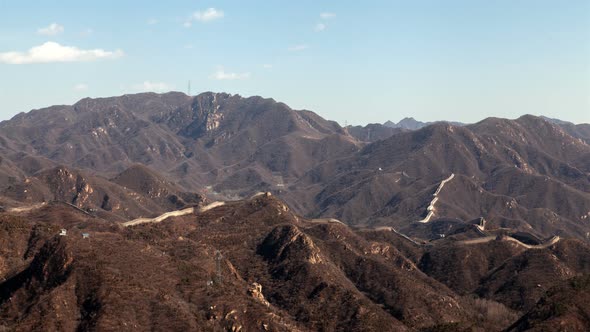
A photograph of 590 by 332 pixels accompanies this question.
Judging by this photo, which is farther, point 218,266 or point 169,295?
point 218,266

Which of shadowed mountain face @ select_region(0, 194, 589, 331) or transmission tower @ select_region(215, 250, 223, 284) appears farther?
transmission tower @ select_region(215, 250, 223, 284)

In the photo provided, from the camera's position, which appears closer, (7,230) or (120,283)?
(120,283)

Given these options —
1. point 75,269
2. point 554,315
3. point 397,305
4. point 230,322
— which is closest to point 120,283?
point 75,269

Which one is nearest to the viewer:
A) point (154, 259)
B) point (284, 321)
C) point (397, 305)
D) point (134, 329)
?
point (134, 329)

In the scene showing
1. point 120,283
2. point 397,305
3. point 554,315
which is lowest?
point 397,305

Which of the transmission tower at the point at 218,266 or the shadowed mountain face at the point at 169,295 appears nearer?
the shadowed mountain face at the point at 169,295

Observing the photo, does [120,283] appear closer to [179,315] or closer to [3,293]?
[179,315]

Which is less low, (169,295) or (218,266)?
(169,295)

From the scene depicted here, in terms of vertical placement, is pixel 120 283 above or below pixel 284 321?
above

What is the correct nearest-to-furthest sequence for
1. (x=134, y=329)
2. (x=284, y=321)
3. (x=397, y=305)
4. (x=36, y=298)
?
(x=134, y=329) → (x=36, y=298) → (x=284, y=321) → (x=397, y=305)
